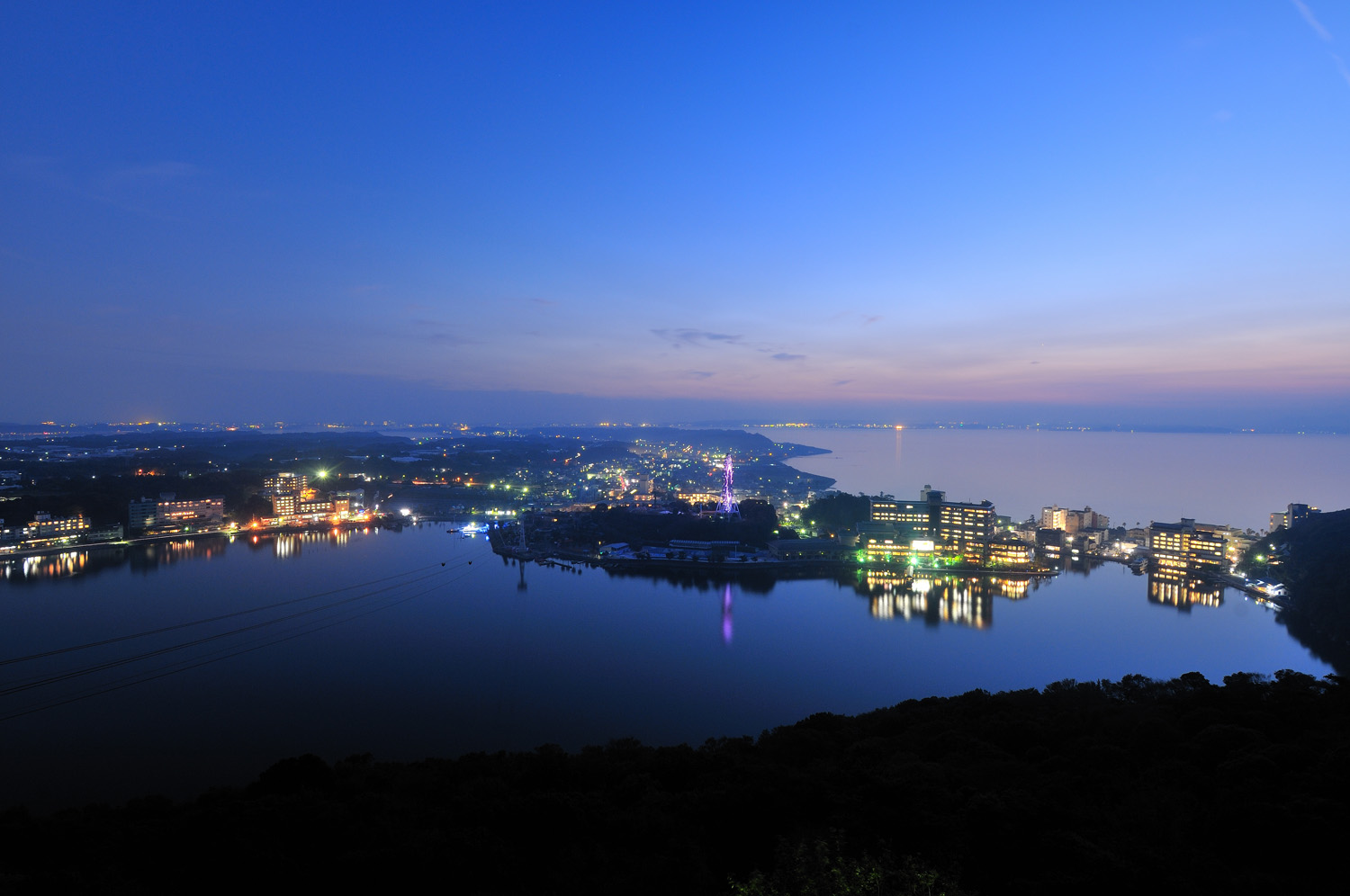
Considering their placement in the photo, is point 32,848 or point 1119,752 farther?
point 1119,752

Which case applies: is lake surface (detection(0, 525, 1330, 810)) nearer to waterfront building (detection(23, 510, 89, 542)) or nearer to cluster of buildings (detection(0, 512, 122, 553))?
cluster of buildings (detection(0, 512, 122, 553))

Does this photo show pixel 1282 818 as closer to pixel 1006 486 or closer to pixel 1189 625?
pixel 1189 625

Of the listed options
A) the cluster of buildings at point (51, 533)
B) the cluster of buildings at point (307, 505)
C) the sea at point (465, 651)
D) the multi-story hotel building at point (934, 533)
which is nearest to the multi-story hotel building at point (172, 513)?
the cluster of buildings at point (51, 533)

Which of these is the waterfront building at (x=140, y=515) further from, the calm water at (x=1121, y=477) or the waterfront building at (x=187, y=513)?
the calm water at (x=1121, y=477)

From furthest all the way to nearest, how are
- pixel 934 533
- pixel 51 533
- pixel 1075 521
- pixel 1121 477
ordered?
pixel 1121 477 → pixel 1075 521 → pixel 934 533 → pixel 51 533

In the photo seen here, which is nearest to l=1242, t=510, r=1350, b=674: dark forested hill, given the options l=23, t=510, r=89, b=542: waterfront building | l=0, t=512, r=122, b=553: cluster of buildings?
l=0, t=512, r=122, b=553: cluster of buildings

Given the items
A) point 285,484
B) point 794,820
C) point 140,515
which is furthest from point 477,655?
point 285,484

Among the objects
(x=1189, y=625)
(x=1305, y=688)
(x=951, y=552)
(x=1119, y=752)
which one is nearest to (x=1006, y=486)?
(x=951, y=552)

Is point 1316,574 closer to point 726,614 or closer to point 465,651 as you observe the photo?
point 726,614
